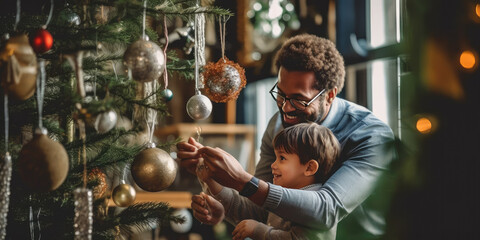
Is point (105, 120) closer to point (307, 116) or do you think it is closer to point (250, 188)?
point (250, 188)

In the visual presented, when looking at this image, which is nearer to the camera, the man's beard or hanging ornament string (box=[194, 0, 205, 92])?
hanging ornament string (box=[194, 0, 205, 92])

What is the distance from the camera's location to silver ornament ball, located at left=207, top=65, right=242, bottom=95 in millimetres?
1447

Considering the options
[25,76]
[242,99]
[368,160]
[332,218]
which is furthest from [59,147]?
[242,99]

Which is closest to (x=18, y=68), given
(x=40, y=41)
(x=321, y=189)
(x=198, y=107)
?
(x=40, y=41)

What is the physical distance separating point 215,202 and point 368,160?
1.69 ft

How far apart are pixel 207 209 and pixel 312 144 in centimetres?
40

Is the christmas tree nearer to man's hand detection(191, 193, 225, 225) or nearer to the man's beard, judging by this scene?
man's hand detection(191, 193, 225, 225)

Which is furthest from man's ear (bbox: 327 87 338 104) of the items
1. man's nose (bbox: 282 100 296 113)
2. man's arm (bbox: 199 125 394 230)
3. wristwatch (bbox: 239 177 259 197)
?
wristwatch (bbox: 239 177 259 197)

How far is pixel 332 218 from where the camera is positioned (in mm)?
1491

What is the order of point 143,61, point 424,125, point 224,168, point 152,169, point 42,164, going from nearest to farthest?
point 424,125 < point 42,164 < point 143,61 < point 152,169 < point 224,168

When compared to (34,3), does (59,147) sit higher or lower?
lower

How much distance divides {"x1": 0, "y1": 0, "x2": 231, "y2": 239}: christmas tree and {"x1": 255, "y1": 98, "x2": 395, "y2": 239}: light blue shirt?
1.13ft

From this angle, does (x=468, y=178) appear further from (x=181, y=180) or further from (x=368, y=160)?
(x=181, y=180)

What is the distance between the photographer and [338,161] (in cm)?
169
